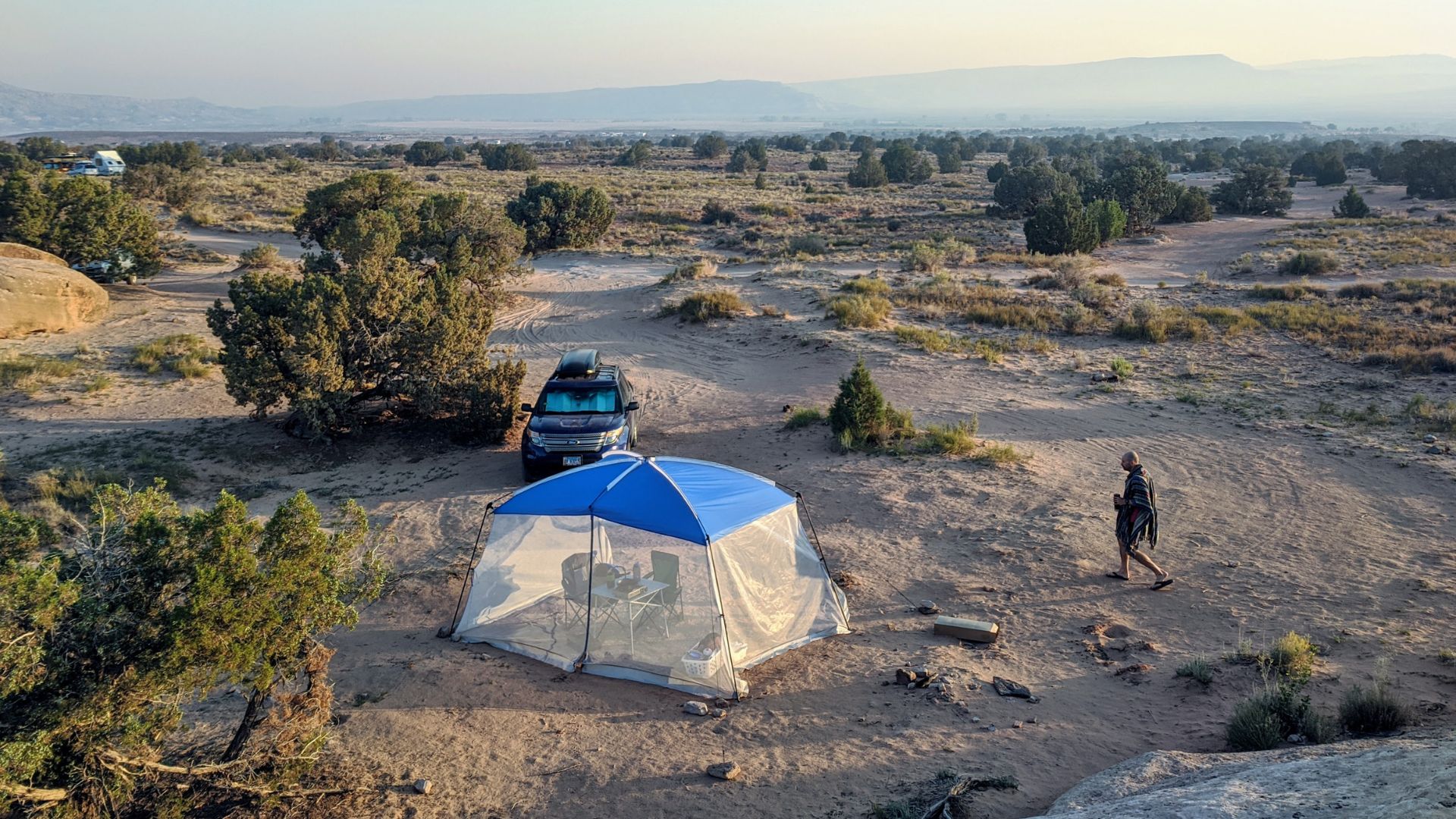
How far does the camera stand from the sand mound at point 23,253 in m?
23.1

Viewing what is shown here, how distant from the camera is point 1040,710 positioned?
298 inches

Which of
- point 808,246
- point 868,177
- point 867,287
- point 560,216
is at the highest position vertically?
point 868,177

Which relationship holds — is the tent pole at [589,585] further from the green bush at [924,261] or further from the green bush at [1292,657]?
the green bush at [924,261]

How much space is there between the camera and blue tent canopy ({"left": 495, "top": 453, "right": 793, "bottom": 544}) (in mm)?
8727

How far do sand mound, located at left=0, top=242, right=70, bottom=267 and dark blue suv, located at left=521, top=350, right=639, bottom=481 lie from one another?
18.1 meters

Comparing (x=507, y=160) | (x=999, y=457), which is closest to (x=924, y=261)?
(x=999, y=457)

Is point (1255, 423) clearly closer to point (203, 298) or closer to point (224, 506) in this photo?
point (224, 506)

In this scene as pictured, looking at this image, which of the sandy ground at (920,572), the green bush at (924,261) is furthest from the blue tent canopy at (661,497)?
the green bush at (924,261)

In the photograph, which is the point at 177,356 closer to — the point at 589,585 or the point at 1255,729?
the point at 589,585

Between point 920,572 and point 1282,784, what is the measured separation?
18.3ft

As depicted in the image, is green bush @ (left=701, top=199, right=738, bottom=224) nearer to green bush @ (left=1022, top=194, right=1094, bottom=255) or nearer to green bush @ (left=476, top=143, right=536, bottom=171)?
green bush @ (left=1022, top=194, right=1094, bottom=255)

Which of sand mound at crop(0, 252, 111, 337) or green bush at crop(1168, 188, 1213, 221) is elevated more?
green bush at crop(1168, 188, 1213, 221)

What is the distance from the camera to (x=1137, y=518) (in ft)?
32.3

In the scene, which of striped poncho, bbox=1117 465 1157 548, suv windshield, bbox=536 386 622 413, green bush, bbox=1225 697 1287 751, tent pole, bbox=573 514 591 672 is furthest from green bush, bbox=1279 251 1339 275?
tent pole, bbox=573 514 591 672
